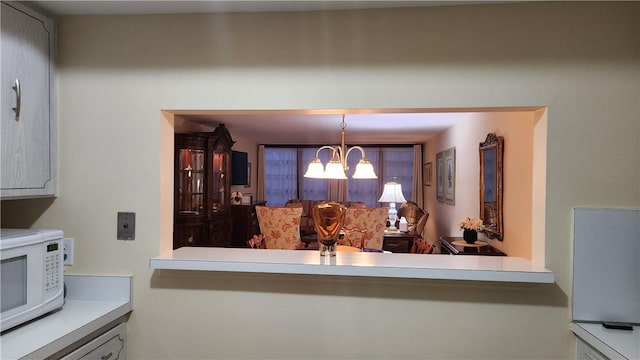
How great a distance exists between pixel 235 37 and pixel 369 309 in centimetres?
130

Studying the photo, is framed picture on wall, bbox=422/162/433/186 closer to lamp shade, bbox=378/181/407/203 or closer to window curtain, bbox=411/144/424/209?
window curtain, bbox=411/144/424/209

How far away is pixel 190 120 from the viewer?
5.01m

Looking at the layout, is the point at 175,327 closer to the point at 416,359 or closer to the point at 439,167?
the point at 416,359

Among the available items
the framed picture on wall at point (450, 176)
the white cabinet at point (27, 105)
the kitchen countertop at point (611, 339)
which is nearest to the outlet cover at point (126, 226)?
the white cabinet at point (27, 105)

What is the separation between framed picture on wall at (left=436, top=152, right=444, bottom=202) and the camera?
526 cm

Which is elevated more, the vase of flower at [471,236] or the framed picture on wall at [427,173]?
the framed picture on wall at [427,173]

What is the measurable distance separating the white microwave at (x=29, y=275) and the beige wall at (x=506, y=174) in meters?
1.97

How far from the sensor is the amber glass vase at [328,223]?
162 cm

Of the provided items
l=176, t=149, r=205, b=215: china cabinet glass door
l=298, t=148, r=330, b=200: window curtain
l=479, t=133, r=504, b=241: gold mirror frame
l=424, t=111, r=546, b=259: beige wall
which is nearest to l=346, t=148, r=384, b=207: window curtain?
l=298, t=148, r=330, b=200: window curtain

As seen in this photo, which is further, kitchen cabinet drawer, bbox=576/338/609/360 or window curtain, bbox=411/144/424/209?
window curtain, bbox=411/144/424/209

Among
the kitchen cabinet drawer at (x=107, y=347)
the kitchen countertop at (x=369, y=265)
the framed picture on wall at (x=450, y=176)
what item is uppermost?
the framed picture on wall at (x=450, y=176)

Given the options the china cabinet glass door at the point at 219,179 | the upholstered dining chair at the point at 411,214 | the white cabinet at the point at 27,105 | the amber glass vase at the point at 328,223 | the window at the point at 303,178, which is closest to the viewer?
the white cabinet at the point at 27,105

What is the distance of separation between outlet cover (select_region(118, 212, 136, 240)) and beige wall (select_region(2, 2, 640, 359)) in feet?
0.13

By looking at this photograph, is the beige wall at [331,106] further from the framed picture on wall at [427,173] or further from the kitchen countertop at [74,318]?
the framed picture on wall at [427,173]
